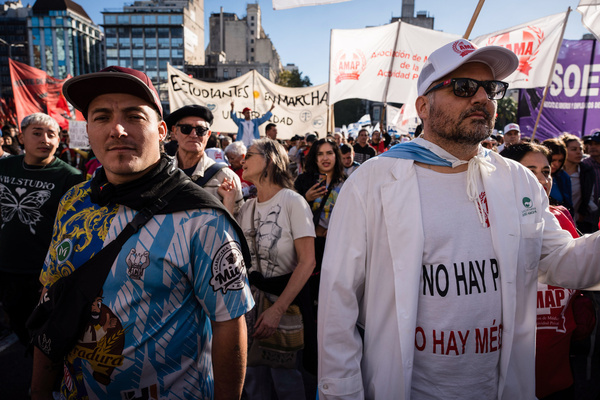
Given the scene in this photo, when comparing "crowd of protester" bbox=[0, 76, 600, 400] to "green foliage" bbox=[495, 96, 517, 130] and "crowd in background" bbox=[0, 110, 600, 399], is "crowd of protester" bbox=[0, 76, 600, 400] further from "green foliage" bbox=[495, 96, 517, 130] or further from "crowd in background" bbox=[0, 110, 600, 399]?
"green foliage" bbox=[495, 96, 517, 130]

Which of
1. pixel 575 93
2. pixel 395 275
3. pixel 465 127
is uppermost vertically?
pixel 575 93

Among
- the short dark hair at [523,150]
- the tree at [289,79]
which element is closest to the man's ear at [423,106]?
the short dark hair at [523,150]

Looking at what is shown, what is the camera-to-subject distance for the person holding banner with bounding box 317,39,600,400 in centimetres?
145

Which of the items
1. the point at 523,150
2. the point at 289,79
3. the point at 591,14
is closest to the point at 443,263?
the point at 523,150

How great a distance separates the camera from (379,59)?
264 inches

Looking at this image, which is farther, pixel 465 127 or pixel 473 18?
pixel 473 18

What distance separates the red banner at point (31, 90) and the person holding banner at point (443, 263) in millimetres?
9672

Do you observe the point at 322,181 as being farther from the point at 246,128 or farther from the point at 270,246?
the point at 246,128

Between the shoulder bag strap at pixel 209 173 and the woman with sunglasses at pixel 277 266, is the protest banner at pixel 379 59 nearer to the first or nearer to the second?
the shoulder bag strap at pixel 209 173

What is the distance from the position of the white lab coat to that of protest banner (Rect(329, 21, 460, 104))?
5.42 metres

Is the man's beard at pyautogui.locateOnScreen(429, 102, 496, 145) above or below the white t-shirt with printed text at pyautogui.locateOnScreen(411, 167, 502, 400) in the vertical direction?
above

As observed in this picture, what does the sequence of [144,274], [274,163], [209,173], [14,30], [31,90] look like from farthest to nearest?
1. [14,30]
2. [31,90]
3. [209,173]
4. [274,163]
5. [144,274]

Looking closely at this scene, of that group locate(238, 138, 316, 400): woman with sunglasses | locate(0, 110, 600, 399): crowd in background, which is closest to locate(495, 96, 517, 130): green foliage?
locate(0, 110, 600, 399): crowd in background

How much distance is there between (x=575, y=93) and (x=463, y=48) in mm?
6682
